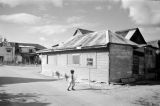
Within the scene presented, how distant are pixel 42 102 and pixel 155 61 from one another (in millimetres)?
18521

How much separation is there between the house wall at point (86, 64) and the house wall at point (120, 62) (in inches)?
21.4

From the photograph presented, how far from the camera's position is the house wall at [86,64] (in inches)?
570

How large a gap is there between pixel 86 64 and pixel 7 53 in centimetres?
4996

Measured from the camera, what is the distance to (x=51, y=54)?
72.1 feet

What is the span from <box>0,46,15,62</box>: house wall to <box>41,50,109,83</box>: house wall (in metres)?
42.8

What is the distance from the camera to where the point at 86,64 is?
52.7 feet

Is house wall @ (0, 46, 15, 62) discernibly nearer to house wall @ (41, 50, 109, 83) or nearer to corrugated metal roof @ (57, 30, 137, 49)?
house wall @ (41, 50, 109, 83)

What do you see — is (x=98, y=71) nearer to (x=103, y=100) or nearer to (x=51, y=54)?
(x=103, y=100)

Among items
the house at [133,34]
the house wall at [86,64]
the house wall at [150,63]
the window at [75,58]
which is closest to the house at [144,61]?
the house wall at [150,63]

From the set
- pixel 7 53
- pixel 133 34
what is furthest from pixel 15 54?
pixel 133 34

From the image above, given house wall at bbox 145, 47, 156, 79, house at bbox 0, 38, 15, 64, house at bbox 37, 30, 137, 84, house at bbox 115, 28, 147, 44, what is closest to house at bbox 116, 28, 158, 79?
house wall at bbox 145, 47, 156, 79

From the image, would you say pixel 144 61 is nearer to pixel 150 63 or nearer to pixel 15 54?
pixel 150 63

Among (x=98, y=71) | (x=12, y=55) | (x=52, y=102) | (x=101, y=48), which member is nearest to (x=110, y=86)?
(x=98, y=71)

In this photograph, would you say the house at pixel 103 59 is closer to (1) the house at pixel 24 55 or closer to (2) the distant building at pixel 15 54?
(2) the distant building at pixel 15 54
